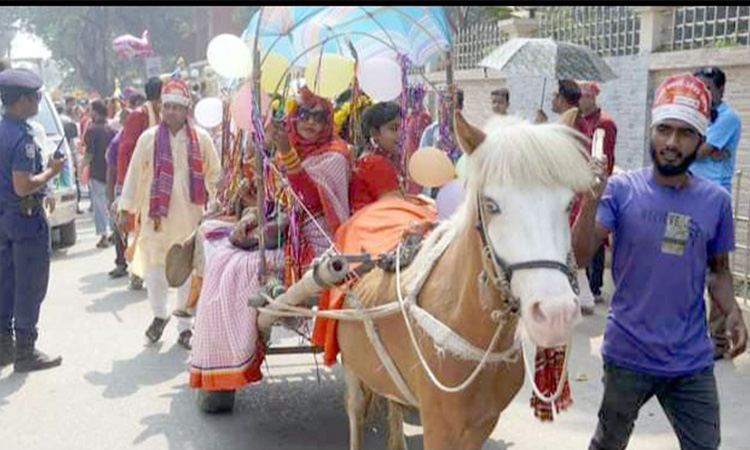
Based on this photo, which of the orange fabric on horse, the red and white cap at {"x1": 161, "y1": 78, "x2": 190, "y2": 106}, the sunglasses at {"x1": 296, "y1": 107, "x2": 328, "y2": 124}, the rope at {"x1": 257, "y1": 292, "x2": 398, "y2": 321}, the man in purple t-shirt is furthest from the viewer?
the red and white cap at {"x1": 161, "y1": 78, "x2": 190, "y2": 106}

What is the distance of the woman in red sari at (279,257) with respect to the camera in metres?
4.27

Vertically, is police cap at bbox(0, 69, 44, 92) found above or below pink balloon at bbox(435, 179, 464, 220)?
above

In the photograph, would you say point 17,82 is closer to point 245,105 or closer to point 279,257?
point 245,105

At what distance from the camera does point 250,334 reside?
4.34 metres

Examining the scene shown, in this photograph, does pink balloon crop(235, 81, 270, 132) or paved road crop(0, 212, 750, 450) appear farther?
paved road crop(0, 212, 750, 450)

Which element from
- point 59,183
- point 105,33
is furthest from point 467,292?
point 105,33

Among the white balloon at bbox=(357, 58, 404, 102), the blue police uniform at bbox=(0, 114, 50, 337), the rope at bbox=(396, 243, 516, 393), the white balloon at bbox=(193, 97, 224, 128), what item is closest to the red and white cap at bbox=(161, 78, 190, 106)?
the white balloon at bbox=(193, 97, 224, 128)

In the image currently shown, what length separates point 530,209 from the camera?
2.48 meters

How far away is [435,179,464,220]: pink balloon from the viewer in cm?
349

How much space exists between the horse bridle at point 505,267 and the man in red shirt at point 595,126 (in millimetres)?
4459

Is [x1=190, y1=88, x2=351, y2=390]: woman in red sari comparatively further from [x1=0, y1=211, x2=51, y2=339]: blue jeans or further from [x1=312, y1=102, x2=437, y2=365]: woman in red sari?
[x1=0, y1=211, x2=51, y2=339]: blue jeans

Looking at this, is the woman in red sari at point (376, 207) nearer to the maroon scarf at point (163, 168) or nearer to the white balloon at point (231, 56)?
the white balloon at point (231, 56)

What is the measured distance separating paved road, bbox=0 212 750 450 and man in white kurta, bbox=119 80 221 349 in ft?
1.41

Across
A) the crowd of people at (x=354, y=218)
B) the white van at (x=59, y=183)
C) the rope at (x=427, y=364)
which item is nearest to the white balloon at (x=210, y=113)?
the crowd of people at (x=354, y=218)
